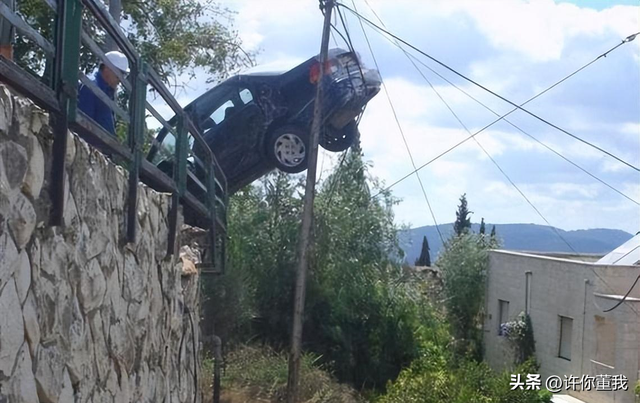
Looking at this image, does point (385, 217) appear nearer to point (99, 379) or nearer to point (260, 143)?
point (260, 143)

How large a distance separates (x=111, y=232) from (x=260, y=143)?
963cm

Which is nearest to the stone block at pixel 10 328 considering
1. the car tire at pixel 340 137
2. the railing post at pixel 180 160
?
the railing post at pixel 180 160

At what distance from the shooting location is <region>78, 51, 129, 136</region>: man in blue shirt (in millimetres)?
5312

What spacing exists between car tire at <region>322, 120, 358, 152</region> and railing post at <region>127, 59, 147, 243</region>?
34.7 feet

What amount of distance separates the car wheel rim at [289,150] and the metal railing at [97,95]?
18.7 feet

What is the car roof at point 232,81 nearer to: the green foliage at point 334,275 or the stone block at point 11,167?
Answer: the green foliage at point 334,275

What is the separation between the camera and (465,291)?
29.3 m

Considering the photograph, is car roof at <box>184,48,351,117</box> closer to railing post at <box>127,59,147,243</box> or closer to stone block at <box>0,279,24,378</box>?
railing post at <box>127,59,147,243</box>

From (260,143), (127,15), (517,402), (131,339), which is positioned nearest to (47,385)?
(131,339)

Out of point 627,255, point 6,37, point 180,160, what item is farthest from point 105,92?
point 627,255

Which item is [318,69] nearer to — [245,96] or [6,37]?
[245,96]

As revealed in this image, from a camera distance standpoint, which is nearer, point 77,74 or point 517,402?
point 77,74

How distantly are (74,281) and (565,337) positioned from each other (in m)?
19.4

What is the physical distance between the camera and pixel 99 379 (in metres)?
4.56
